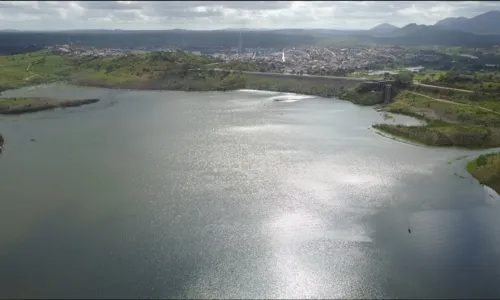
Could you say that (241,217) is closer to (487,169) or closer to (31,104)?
(487,169)

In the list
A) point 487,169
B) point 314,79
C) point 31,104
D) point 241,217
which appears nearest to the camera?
point 241,217

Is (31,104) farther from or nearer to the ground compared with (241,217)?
farther from the ground

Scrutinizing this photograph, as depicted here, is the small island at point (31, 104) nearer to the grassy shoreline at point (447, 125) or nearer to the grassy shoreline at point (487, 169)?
the grassy shoreline at point (447, 125)

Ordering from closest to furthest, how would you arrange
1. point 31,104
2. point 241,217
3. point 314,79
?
1. point 241,217
2. point 31,104
3. point 314,79

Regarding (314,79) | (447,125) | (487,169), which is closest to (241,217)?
(487,169)

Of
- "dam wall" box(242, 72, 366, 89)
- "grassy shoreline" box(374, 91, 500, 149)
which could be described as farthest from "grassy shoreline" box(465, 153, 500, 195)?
"dam wall" box(242, 72, 366, 89)

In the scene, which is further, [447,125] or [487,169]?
[447,125]

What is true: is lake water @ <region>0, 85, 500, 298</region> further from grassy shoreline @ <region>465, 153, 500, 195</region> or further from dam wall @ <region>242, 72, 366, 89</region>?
dam wall @ <region>242, 72, 366, 89</region>

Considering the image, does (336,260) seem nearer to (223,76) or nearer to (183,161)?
(183,161)
